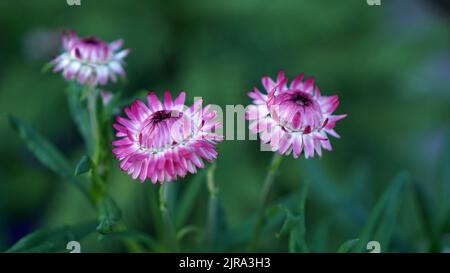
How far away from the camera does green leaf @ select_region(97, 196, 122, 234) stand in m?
0.76

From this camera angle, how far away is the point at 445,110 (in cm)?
254

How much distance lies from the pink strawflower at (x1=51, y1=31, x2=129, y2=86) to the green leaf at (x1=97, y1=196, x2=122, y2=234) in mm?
215

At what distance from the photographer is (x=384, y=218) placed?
100 cm

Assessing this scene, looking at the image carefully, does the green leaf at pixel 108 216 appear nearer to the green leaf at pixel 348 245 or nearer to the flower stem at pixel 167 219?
the flower stem at pixel 167 219

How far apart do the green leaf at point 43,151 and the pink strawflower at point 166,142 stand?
30cm

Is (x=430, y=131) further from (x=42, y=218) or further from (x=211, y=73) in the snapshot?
(x=42, y=218)

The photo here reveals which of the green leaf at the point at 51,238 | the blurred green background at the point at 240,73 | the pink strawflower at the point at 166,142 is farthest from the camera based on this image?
the blurred green background at the point at 240,73

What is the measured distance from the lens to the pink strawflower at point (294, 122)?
0.77 metres

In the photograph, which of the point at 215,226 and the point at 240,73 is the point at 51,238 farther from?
the point at 240,73

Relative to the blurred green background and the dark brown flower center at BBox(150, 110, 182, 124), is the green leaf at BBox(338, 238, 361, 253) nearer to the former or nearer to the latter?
the dark brown flower center at BBox(150, 110, 182, 124)

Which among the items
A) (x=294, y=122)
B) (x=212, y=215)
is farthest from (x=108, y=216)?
(x=294, y=122)

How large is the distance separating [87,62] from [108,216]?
28cm

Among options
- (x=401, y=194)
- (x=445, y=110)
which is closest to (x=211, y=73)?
(x=445, y=110)

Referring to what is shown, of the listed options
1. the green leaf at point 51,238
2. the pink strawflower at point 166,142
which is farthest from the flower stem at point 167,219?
the green leaf at point 51,238
